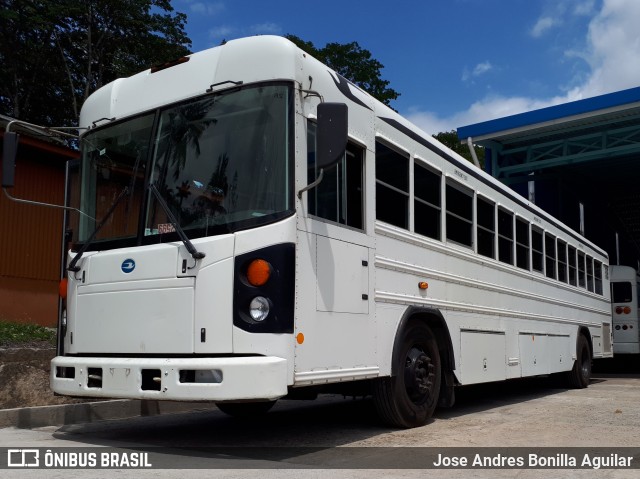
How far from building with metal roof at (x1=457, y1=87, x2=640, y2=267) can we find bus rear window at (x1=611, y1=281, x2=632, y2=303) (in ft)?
11.8

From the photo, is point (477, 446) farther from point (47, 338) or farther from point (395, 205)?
point (47, 338)

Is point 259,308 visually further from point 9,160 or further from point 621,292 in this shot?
point 621,292

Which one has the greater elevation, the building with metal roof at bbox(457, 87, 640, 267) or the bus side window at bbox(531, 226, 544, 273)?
the building with metal roof at bbox(457, 87, 640, 267)

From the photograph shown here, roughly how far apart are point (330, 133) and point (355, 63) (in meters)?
34.0

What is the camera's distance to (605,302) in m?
14.7

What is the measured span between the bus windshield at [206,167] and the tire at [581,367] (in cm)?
867

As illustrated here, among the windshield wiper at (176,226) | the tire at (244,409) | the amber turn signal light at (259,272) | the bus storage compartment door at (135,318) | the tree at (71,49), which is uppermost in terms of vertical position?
the tree at (71,49)

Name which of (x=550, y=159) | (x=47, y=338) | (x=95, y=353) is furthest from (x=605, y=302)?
(x=95, y=353)

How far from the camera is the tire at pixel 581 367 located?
12.1 m

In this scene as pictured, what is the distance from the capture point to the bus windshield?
5117 millimetres

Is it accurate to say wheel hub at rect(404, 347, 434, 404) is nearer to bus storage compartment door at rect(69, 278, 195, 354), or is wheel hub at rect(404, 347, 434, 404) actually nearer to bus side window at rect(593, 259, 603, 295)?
bus storage compartment door at rect(69, 278, 195, 354)

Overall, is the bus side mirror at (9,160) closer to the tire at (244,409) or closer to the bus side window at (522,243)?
the tire at (244,409)


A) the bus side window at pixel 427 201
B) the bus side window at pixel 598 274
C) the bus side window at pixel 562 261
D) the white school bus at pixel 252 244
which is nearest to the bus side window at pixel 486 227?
the bus side window at pixel 427 201

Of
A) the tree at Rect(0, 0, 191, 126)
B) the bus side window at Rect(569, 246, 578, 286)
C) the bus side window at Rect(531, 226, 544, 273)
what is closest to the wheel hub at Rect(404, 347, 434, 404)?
the bus side window at Rect(531, 226, 544, 273)
